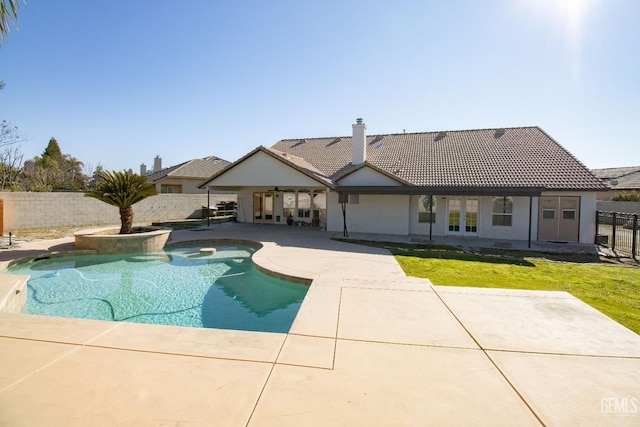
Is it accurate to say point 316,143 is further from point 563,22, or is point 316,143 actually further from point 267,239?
point 563,22

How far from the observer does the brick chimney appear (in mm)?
19969

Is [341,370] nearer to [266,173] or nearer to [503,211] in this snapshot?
[266,173]

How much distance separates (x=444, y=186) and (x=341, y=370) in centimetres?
1482

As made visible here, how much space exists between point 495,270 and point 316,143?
18.8 m

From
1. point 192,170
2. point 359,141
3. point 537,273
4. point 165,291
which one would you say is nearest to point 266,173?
point 359,141

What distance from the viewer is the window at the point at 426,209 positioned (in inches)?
727

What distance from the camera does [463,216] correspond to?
715 inches

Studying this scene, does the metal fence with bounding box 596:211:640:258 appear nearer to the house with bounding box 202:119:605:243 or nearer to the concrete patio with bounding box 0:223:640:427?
the house with bounding box 202:119:605:243

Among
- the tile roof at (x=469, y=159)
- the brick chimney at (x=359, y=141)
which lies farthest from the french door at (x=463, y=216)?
the brick chimney at (x=359, y=141)

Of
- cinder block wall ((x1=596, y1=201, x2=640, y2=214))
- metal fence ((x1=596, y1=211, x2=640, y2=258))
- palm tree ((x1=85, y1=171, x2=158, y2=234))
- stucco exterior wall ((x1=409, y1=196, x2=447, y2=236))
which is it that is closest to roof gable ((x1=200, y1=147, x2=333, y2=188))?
stucco exterior wall ((x1=409, y1=196, x2=447, y2=236))

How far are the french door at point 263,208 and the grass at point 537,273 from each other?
11.4 m

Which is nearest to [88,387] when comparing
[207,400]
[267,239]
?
[207,400]

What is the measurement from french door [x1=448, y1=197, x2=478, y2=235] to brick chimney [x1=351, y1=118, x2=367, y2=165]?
19.5 feet

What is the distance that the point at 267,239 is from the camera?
633 inches
